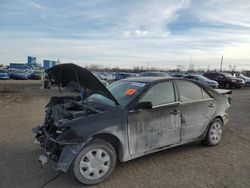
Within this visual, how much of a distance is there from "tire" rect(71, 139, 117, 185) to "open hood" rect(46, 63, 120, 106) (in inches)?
30.0

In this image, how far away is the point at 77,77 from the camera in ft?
12.9

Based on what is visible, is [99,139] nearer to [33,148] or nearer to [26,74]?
[33,148]

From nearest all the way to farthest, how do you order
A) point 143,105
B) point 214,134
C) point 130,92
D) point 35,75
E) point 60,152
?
point 60,152 → point 143,105 → point 130,92 → point 214,134 → point 35,75

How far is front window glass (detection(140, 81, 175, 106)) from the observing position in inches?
165

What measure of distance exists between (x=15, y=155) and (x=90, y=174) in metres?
1.91

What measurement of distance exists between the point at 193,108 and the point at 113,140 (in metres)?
1.89

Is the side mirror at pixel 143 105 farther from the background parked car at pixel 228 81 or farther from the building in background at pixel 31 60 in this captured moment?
the building in background at pixel 31 60

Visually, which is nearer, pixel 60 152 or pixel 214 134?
pixel 60 152

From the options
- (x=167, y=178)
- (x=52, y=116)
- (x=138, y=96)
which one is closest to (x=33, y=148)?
(x=52, y=116)

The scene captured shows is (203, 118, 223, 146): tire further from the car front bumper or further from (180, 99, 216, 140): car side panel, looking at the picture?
the car front bumper

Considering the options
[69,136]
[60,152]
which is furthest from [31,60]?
[69,136]

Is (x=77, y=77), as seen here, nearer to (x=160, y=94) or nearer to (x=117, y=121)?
(x=117, y=121)

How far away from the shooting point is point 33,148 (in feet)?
16.1

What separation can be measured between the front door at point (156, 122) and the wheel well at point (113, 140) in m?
0.20
